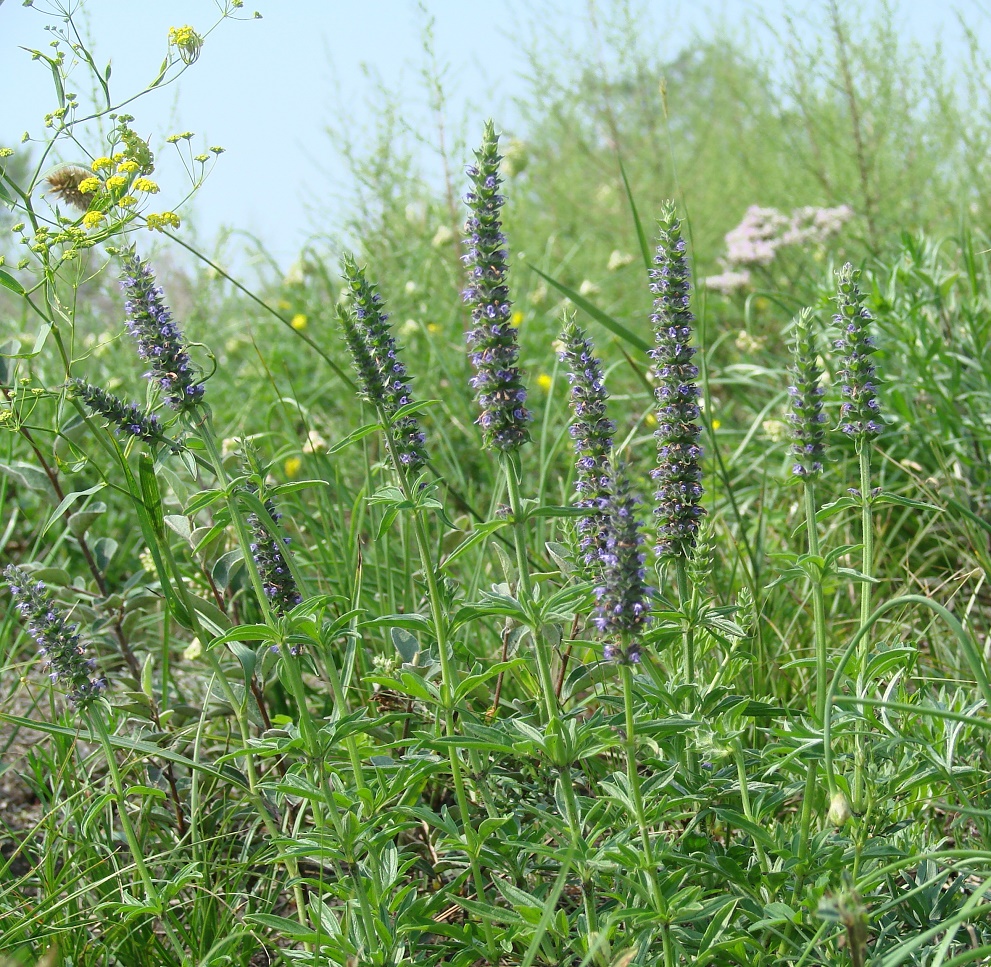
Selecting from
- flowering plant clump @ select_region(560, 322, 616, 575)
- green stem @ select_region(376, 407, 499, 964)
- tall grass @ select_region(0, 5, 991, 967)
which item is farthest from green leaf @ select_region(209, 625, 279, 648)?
flowering plant clump @ select_region(560, 322, 616, 575)

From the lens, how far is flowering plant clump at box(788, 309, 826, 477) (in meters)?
2.03

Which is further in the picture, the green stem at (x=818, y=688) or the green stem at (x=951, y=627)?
the green stem at (x=818, y=688)

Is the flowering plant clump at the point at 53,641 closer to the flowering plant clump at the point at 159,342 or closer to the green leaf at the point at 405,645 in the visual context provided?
the flowering plant clump at the point at 159,342

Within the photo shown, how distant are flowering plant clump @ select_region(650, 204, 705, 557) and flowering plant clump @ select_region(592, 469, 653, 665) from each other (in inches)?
17.3

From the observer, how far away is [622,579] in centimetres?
164

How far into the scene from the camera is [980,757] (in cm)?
252

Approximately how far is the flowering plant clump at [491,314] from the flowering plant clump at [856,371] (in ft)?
2.36

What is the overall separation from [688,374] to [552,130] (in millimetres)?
6587

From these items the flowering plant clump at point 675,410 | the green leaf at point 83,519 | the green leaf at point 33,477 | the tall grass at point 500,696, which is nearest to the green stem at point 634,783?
the tall grass at point 500,696

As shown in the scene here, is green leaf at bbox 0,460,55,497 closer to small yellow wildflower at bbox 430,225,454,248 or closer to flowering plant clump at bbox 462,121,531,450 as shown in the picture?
flowering plant clump at bbox 462,121,531,450

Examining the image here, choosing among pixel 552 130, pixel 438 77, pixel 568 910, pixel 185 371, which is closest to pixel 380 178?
pixel 438 77

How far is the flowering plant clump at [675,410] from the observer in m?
2.09

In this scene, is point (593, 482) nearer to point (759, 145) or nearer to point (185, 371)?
point (185, 371)

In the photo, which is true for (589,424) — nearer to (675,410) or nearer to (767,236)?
(675,410)
